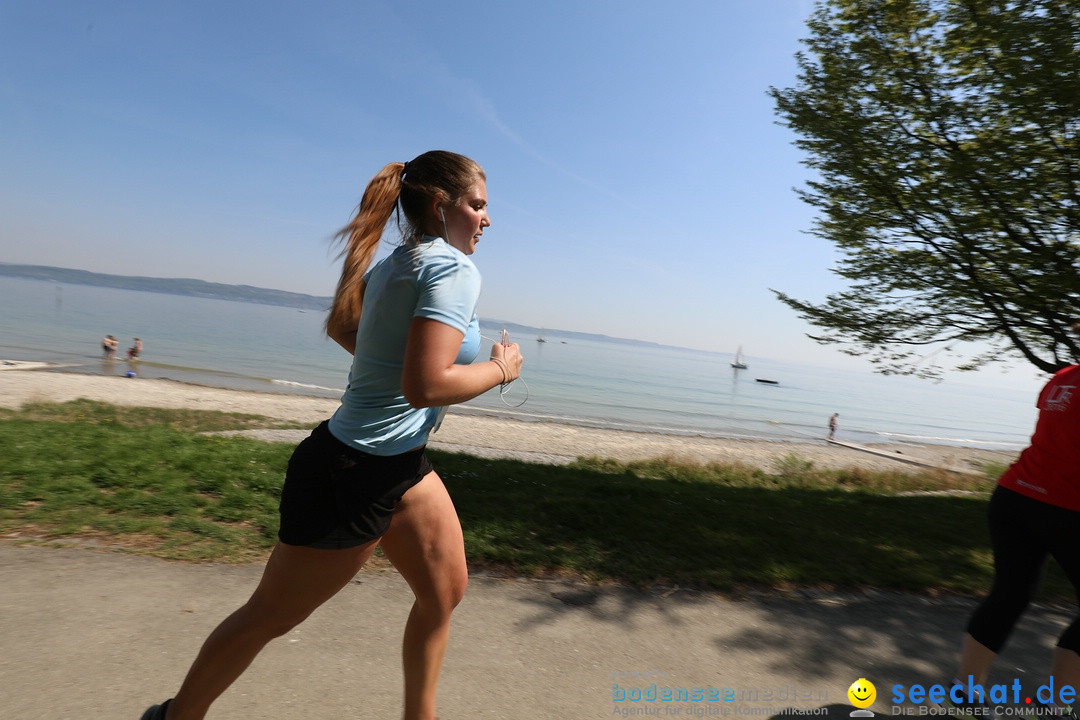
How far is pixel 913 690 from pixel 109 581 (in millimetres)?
3857

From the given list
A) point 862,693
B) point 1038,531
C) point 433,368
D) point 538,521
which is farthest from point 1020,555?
point 538,521

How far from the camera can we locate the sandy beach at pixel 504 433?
57.1 ft

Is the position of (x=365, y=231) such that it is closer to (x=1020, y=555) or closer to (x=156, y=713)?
(x=156, y=713)

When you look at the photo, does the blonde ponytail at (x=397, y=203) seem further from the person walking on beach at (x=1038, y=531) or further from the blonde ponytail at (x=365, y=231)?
the person walking on beach at (x=1038, y=531)

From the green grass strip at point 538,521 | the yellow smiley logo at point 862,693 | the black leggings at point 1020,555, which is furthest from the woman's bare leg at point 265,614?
the black leggings at point 1020,555

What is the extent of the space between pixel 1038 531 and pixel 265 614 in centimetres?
281

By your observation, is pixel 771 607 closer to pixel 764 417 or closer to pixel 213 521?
pixel 213 521

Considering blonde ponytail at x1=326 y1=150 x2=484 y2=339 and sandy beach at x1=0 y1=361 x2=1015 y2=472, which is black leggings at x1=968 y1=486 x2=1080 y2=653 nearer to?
blonde ponytail at x1=326 y1=150 x2=484 y2=339

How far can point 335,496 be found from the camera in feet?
5.73

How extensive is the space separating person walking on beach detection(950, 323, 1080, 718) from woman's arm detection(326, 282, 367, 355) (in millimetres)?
2671

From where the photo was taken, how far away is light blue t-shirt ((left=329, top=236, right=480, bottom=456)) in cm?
168

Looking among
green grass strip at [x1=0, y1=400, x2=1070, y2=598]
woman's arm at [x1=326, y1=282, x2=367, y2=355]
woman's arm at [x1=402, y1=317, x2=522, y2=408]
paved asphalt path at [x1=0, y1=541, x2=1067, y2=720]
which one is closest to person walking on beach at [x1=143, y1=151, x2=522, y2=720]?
woman's arm at [x1=402, y1=317, x2=522, y2=408]

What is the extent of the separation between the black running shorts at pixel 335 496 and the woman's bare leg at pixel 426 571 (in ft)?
0.37

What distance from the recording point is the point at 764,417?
4131cm
